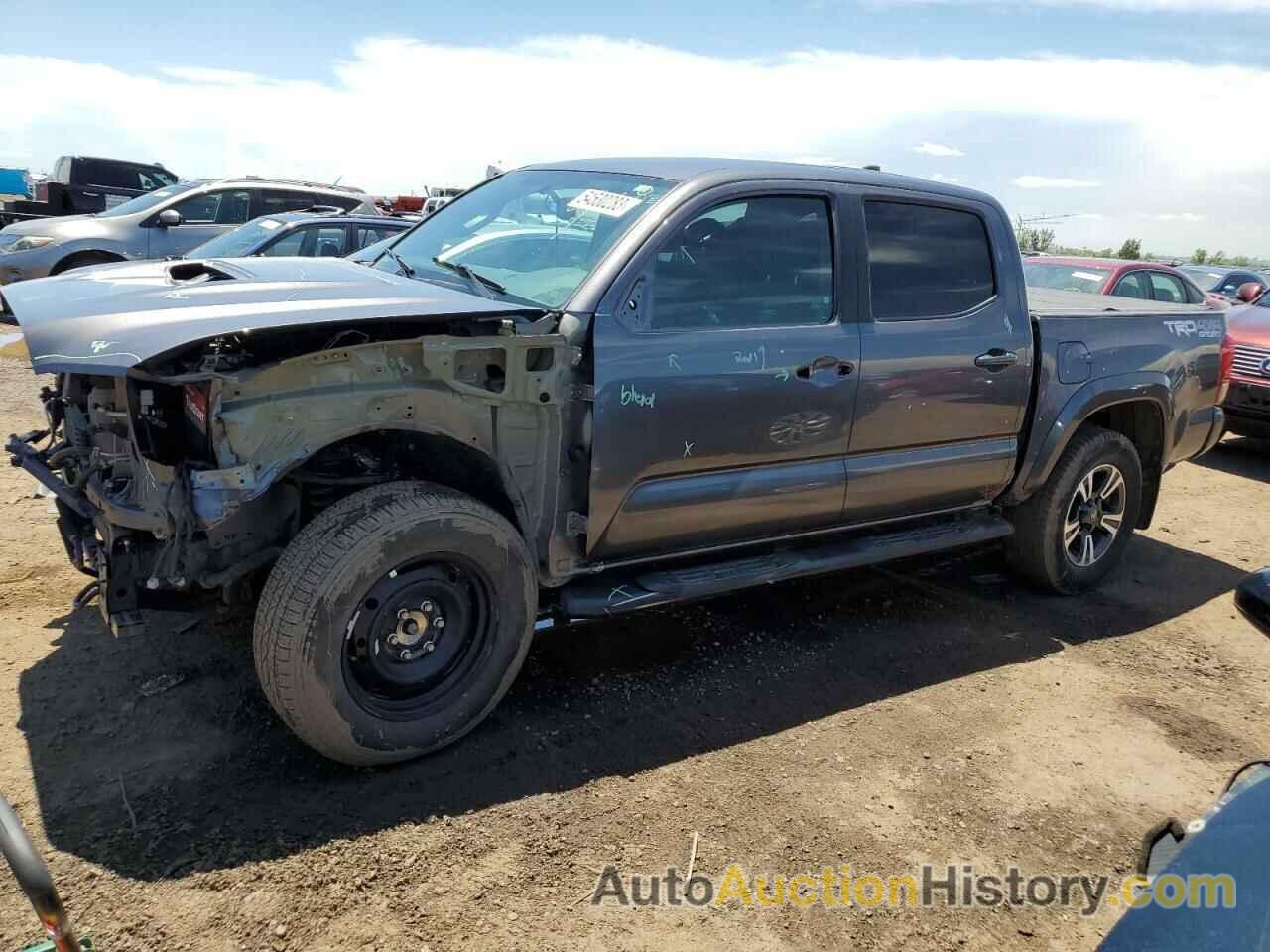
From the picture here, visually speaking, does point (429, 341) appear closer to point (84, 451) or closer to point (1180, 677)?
point (84, 451)

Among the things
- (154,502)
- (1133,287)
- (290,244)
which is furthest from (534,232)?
(1133,287)

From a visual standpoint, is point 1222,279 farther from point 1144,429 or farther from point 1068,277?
point 1144,429

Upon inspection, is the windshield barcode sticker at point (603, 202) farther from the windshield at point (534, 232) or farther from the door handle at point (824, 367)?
the door handle at point (824, 367)

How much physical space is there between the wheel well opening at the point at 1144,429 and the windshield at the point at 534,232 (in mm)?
2997

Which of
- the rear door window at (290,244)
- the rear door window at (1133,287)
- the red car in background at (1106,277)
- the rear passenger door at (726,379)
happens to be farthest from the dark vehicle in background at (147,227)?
the rear door window at (1133,287)

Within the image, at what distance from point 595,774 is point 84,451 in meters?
1.99

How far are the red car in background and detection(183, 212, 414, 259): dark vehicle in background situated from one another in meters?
6.53

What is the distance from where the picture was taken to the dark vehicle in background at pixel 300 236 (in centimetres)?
824

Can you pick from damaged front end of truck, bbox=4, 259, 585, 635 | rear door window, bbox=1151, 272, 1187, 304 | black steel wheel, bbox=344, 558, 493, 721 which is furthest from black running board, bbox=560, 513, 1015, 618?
rear door window, bbox=1151, 272, 1187, 304

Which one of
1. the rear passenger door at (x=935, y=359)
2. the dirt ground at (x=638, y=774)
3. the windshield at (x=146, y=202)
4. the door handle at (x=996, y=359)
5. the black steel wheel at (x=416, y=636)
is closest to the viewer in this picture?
the dirt ground at (x=638, y=774)

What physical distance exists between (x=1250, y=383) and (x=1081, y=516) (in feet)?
14.8

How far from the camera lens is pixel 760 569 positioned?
372cm

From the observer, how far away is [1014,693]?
389 centimetres

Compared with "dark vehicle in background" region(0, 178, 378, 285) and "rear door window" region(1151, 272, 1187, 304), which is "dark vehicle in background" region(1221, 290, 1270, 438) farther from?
"dark vehicle in background" region(0, 178, 378, 285)
